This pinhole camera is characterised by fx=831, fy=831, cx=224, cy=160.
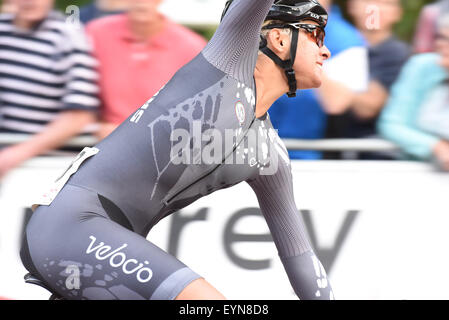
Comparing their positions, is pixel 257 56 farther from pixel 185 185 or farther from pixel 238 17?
pixel 185 185

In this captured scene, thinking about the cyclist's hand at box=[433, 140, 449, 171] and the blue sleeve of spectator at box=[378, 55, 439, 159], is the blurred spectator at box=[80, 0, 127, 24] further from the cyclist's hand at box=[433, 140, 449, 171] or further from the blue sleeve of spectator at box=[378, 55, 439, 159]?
the cyclist's hand at box=[433, 140, 449, 171]

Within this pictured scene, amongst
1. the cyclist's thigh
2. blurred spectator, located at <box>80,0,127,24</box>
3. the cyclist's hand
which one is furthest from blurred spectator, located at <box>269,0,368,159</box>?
the cyclist's thigh

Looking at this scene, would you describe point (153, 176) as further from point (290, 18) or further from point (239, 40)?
point (290, 18)

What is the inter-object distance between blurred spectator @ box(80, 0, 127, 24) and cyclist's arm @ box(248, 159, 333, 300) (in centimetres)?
180

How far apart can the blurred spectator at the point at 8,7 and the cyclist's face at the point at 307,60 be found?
2024mm

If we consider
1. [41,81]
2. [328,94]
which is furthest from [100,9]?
[328,94]

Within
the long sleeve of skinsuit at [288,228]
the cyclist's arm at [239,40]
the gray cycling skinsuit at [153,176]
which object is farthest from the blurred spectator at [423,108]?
the cyclist's arm at [239,40]

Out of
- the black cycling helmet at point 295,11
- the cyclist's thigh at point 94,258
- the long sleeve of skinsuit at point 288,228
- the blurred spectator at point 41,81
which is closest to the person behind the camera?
the cyclist's thigh at point 94,258

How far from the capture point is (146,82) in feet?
14.5

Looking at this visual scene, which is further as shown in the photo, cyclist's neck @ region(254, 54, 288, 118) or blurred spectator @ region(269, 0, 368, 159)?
blurred spectator @ region(269, 0, 368, 159)

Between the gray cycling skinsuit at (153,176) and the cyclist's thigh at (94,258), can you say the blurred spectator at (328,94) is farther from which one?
the cyclist's thigh at (94,258)

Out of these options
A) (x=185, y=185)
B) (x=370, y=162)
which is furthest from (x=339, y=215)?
Answer: (x=185, y=185)

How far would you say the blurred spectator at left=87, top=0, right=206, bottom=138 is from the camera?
4.42 meters

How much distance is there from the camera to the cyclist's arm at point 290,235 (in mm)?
3195
